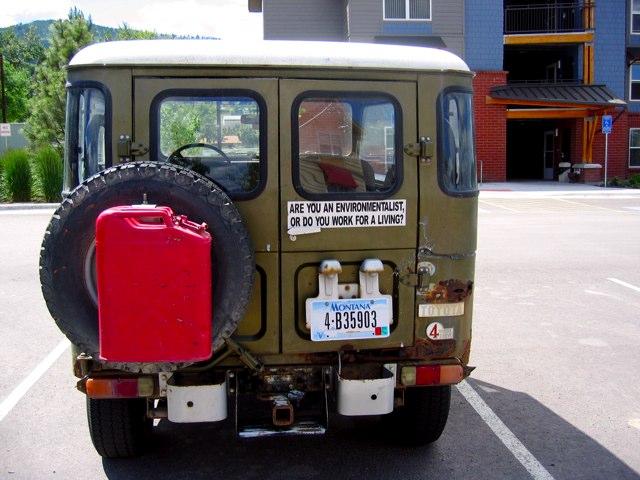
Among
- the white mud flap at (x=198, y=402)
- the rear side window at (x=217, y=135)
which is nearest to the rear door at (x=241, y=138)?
the rear side window at (x=217, y=135)

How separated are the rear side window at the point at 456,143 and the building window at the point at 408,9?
25653 millimetres

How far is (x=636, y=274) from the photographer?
10633 millimetres

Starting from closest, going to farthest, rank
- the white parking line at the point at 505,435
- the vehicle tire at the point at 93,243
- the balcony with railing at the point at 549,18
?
1. the vehicle tire at the point at 93,243
2. the white parking line at the point at 505,435
3. the balcony with railing at the point at 549,18

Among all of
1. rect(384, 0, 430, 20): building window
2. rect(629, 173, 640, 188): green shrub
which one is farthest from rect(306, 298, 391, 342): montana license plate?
rect(629, 173, 640, 188): green shrub

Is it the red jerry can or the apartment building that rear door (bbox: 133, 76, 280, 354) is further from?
the apartment building

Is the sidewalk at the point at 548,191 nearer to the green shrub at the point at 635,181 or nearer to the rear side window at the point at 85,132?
the green shrub at the point at 635,181

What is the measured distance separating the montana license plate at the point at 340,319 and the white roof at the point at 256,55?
4.20 ft

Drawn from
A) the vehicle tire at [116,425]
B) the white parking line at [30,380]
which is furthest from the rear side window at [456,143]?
the white parking line at [30,380]

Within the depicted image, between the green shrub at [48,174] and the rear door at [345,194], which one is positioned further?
the green shrub at [48,174]

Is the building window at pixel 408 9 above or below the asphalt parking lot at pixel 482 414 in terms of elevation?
above

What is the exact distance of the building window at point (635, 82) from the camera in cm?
3042

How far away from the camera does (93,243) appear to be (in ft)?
11.4

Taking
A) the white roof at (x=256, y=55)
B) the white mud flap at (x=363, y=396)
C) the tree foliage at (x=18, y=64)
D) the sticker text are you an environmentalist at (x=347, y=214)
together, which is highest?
the tree foliage at (x=18, y=64)

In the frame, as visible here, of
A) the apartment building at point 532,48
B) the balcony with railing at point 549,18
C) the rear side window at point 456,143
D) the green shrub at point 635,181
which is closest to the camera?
the rear side window at point 456,143
